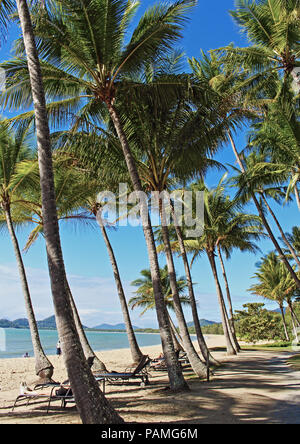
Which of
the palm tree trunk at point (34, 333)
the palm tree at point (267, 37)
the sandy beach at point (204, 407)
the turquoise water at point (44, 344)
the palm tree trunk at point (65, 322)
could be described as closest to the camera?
the palm tree trunk at point (65, 322)

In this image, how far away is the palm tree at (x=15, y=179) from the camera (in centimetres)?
1091

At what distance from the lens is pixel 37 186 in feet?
40.0

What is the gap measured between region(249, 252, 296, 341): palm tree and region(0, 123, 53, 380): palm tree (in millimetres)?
27710

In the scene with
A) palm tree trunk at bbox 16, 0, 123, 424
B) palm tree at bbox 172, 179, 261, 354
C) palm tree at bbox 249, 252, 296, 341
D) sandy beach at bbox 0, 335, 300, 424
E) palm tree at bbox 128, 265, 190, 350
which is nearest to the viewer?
palm tree trunk at bbox 16, 0, 123, 424

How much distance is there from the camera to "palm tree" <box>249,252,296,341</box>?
108 ft

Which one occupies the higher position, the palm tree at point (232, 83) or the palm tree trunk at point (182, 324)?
the palm tree at point (232, 83)

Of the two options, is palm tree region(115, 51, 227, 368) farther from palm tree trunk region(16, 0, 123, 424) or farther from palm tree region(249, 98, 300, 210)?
palm tree trunk region(16, 0, 123, 424)

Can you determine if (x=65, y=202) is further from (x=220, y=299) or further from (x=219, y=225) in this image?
(x=220, y=299)

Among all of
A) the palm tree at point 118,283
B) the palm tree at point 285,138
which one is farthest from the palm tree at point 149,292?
the palm tree at point 285,138

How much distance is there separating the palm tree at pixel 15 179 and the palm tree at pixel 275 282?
27710 mm

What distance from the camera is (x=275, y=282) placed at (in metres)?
34.4

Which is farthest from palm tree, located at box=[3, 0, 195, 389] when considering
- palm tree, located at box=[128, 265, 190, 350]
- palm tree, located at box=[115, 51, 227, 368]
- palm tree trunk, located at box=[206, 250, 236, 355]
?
palm tree, located at box=[128, 265, 190, 350]

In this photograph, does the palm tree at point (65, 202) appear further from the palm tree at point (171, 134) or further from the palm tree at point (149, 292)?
the palm tree at point (149, 292)
